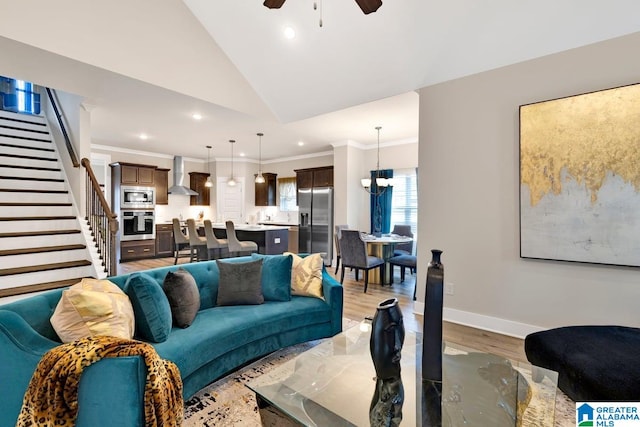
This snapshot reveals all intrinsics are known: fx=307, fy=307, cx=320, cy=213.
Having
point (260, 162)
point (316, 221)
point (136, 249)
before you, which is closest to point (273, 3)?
point (316, 221)

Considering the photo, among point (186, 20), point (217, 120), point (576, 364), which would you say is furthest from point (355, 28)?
point (576, 364)

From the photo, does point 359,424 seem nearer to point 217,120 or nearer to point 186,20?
point 186,20

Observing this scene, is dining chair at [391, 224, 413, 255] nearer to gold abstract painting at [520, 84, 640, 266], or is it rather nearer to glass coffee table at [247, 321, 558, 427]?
gold abstract painting at [520, 84, 640, 266]

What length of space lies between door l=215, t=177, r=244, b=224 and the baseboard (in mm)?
6753

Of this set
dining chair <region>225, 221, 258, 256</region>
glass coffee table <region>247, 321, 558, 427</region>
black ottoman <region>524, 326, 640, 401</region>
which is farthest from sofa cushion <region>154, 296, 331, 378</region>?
dining chair <region>225, 221, 258, 256</region>

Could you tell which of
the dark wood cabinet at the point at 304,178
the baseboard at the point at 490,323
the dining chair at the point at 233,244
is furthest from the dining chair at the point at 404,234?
the dining chair at the point at 233,244

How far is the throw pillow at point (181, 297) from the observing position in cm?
213

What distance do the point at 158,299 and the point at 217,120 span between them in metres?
4.22

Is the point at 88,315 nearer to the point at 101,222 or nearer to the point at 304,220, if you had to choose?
the point at 101,222

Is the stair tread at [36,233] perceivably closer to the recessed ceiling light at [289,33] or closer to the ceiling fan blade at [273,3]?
the recessed ceiling light at [289,33]

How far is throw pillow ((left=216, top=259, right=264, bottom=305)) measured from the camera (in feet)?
8.57

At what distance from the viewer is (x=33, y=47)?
306 centimetres

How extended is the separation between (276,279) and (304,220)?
4.69 meters

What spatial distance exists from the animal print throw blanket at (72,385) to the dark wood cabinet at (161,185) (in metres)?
7.51
